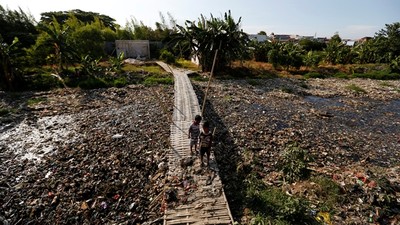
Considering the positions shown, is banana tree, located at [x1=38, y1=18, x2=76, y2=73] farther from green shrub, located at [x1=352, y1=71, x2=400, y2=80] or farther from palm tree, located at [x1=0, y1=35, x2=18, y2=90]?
green shrub, located at [x1=352, y1=71, x2=400, y2=80]

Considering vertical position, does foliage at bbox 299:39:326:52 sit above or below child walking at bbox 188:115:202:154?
above

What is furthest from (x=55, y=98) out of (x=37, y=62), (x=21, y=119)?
(x=37, y=62)

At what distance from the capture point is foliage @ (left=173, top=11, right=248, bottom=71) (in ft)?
68.5

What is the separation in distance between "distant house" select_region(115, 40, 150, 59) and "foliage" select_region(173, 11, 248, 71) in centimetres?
948

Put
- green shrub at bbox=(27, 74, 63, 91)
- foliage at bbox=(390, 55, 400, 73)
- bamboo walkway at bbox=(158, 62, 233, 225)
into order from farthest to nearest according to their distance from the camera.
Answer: foliage at bbox=(390, 55, 400, 73) < green shrub at bbox=(27, 74, 63, 91) < bamboo walkway at bbox=(158, 62, 233, 225)

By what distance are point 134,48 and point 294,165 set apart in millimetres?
27508

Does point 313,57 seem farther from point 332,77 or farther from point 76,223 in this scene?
point 76,223

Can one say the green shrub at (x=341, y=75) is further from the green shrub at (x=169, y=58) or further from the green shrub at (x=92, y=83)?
the green shrub at (x=92, y=83)

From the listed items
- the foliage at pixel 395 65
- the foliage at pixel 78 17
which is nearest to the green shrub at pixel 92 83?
the foliage at pixel 395 65

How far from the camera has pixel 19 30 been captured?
27172mm

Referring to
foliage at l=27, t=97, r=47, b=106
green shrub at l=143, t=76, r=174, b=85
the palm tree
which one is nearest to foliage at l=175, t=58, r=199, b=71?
green shrub at l=143, t=76, r=174, b=85

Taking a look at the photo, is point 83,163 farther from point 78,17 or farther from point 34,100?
point 78,17

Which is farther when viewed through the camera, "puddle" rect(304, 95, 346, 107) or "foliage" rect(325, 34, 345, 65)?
"foliage" rect(325, 34, 345, 65)

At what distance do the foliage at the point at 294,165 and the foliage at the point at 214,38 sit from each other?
1438 cm
